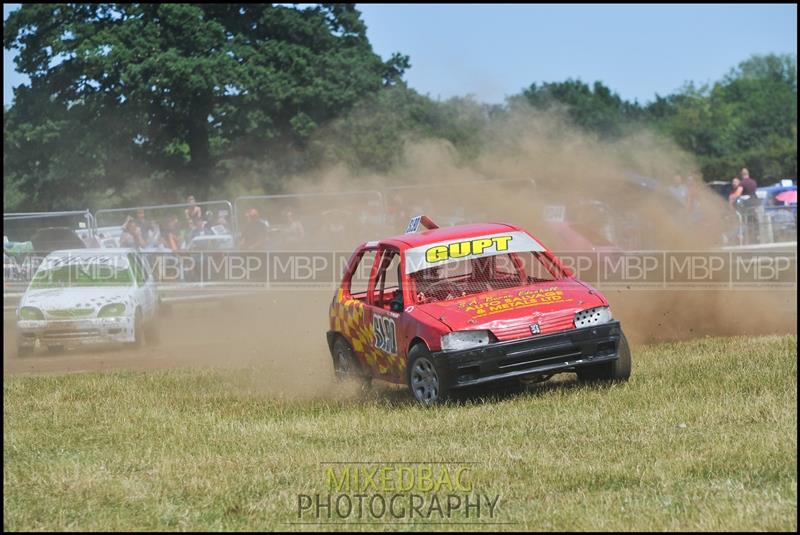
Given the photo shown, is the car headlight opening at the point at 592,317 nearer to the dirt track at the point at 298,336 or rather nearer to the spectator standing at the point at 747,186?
the dirt track at the point at 298,336

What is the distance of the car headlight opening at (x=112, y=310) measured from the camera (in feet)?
52.4

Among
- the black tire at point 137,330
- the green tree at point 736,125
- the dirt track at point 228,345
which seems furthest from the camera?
the green tree at point 736,125

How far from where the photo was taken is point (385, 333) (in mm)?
9758

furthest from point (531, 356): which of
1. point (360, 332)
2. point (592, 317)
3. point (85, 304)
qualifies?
point (85, 304)

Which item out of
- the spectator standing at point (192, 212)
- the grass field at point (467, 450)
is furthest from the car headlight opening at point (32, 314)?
the spectator standing at point (192, 212)

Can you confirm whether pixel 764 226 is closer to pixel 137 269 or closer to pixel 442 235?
pixel 137 269

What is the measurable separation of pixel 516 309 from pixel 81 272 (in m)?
9.69

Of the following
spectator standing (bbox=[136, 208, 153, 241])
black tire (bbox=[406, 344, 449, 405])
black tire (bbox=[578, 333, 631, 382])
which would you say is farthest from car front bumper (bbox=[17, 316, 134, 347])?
black tire (bbox=[578, 333, 631, 382])

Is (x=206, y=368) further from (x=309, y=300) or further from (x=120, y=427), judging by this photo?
(x=309, y=300)

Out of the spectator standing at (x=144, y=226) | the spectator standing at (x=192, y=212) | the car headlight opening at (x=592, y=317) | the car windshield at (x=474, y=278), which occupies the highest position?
the spectator standing at (x=192, y=212)

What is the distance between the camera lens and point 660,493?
5590mm

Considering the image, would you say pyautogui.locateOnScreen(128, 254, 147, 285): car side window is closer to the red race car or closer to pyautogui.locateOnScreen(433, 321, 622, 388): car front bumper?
the red race car

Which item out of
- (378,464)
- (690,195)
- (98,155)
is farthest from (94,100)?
(378,464)

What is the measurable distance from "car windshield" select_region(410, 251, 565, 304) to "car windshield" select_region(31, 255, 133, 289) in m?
7.69
